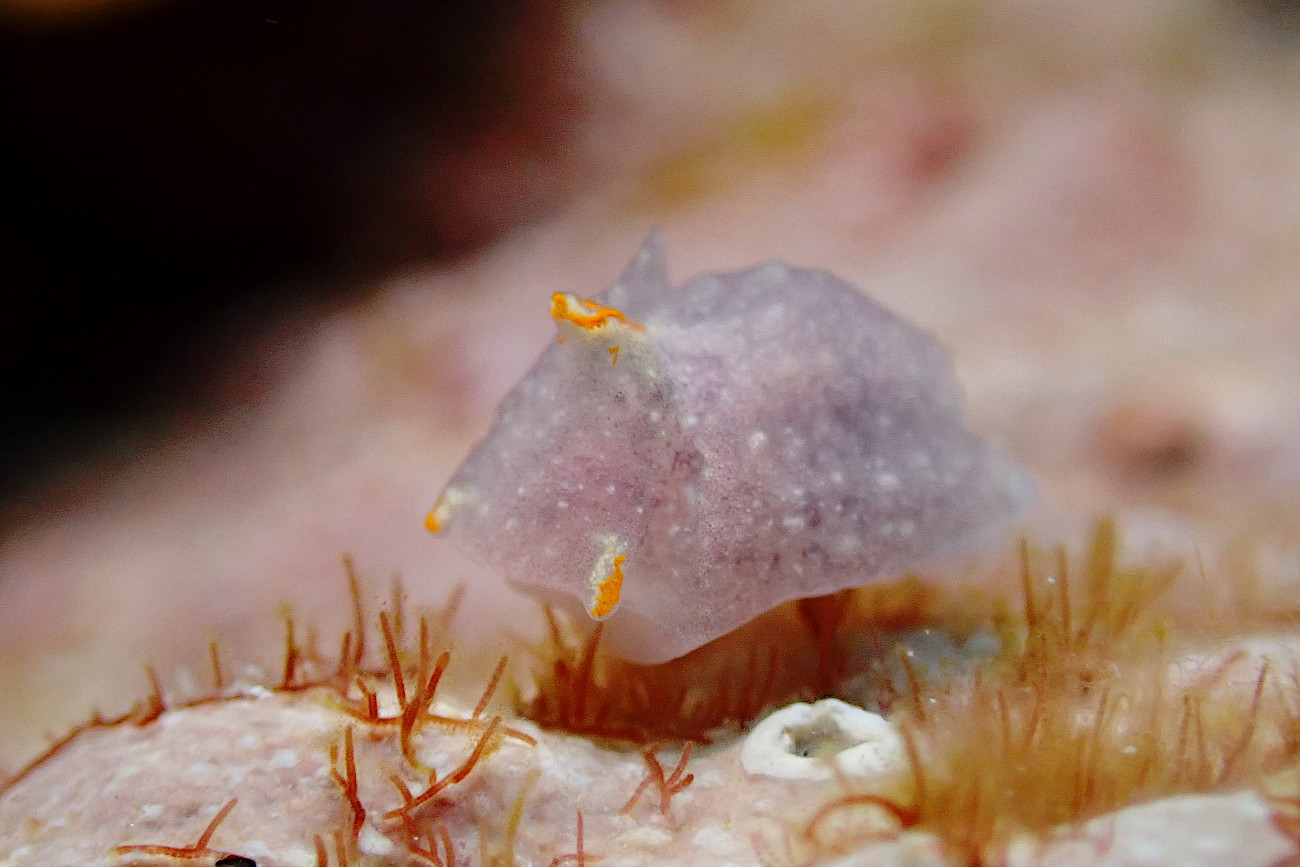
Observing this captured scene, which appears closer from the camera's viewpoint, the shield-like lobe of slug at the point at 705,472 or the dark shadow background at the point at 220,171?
the shield-like lobe of slug at the point at 705,472

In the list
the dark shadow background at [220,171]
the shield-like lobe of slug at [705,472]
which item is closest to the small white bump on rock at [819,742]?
the shield-like lobe of slug at [705,472]

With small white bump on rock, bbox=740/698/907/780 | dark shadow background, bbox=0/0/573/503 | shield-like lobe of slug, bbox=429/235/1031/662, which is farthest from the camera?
dark shadow background, bbox=0/0/573/503

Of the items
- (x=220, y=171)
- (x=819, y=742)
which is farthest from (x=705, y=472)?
(x=220, y=171)

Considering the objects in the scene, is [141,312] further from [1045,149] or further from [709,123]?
[1045,149]

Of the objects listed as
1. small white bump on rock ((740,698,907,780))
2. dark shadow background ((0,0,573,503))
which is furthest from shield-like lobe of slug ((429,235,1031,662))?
dark shadow background ((0,0,573,503))

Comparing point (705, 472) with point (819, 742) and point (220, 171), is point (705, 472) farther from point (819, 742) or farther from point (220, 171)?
point (220, 171)

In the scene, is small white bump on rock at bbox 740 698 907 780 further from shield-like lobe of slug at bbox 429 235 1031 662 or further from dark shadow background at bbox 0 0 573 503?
dark shadow background at bbox 0 0 573 503

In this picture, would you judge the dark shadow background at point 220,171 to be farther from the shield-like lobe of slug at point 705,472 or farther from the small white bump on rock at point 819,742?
the small white bump on rock at point 819,742
